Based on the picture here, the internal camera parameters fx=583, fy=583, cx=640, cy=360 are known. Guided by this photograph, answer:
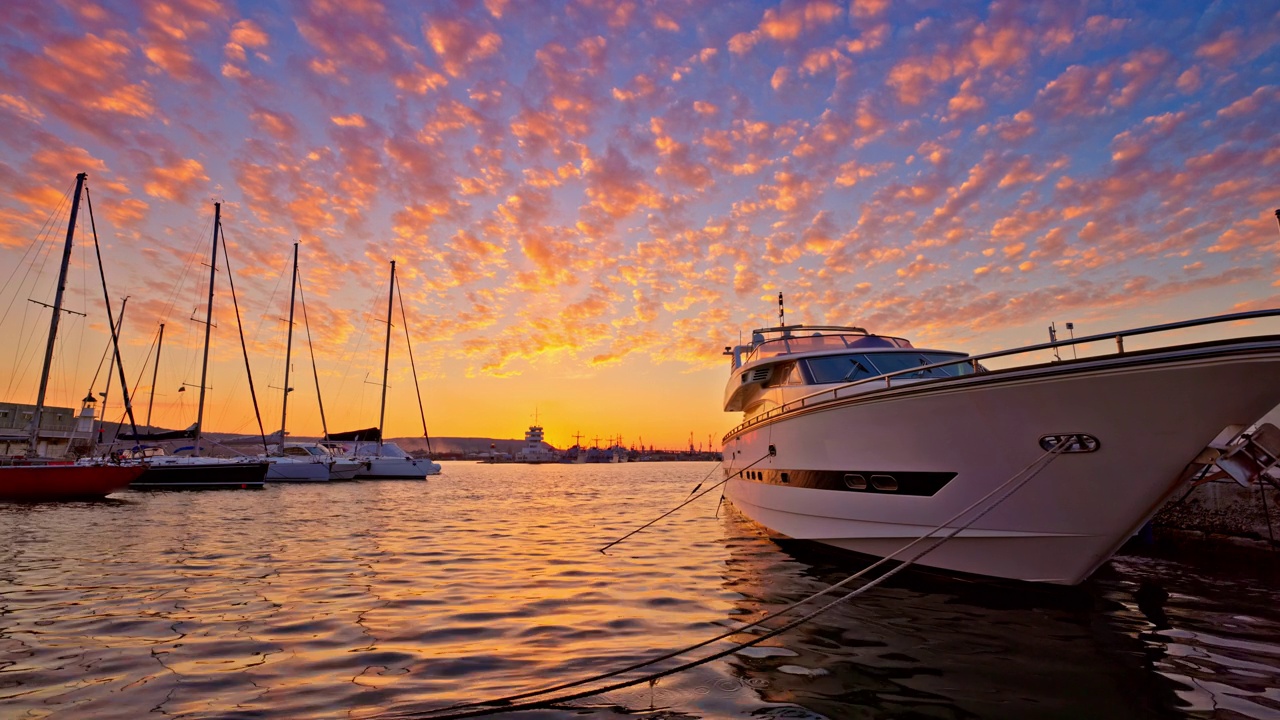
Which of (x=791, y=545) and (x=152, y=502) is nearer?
(x=791, y=545)

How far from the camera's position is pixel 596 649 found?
17.0 ft

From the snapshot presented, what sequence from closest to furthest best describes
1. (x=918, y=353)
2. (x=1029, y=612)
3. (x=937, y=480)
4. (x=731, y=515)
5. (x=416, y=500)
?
(x=1029, y=612)
(x=937, y=480)
(x=918, y=353)
(x=731, y=515)
(x=416, y=500)

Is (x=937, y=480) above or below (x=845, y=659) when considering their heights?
above

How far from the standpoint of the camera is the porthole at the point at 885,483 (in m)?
7.80

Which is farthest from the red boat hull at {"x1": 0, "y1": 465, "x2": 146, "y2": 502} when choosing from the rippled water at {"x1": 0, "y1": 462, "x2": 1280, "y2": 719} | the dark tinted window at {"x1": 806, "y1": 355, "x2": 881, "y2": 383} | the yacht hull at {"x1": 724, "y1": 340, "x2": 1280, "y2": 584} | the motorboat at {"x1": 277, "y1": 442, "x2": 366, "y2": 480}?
the yacht hull at {"x1": 724, "y1": 340, "x2": 1280, "y2": 584}

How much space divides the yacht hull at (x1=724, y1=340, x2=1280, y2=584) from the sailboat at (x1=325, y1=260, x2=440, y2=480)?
132 ft

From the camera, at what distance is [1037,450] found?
6.39 m

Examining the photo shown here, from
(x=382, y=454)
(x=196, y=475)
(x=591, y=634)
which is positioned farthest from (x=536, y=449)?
(x=591, y=634)

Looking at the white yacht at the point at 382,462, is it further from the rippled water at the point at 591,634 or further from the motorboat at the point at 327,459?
the rippled water at the point at 591,634

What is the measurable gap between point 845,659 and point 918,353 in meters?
7.84

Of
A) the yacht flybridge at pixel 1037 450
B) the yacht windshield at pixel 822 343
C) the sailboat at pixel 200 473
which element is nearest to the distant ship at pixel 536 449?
the sailboat at pixel 200 473

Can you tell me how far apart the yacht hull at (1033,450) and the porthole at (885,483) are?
18 millimetres

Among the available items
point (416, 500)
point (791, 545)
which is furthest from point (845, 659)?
point (416, 500)

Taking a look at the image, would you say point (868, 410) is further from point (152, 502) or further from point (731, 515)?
point (152, 502)
